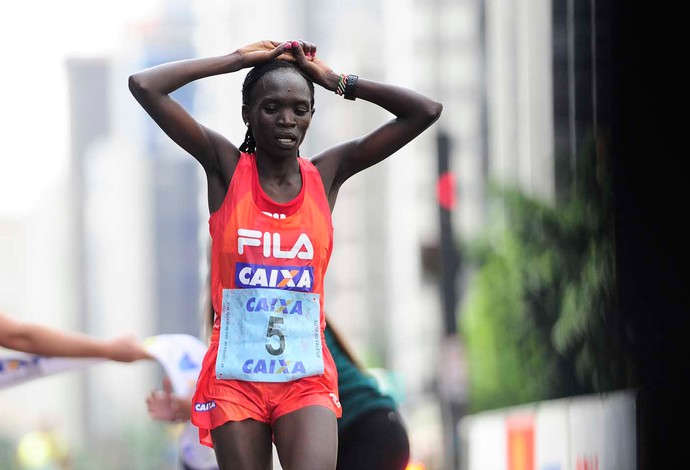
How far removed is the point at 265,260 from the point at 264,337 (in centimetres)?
20

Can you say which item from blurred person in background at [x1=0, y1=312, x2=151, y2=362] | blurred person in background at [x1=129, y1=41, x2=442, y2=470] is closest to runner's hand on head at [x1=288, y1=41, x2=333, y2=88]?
blurred person in background at [x1=129, y1=41, x2=442, y2=470]

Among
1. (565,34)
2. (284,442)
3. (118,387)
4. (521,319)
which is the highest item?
(565,34)

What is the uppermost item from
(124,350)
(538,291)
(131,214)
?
(124,350)

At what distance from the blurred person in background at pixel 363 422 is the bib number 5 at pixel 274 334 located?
2.23ft

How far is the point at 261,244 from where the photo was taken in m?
3.63

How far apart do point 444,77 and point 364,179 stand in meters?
8.10

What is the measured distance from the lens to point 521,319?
1001 inches

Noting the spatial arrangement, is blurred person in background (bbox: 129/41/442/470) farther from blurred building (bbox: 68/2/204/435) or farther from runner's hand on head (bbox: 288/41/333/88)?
blurred building (bbox: 68/2/204/435)

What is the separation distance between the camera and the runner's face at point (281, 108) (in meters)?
3.63

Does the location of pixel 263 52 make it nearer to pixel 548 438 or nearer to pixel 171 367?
pixel 171 367

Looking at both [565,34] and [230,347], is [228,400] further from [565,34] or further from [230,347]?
[565,34]

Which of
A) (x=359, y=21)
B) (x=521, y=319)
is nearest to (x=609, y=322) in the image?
(x=521, y=319)

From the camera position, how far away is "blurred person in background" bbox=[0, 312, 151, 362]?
4523mm

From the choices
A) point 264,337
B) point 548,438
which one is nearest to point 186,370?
point 264,337
